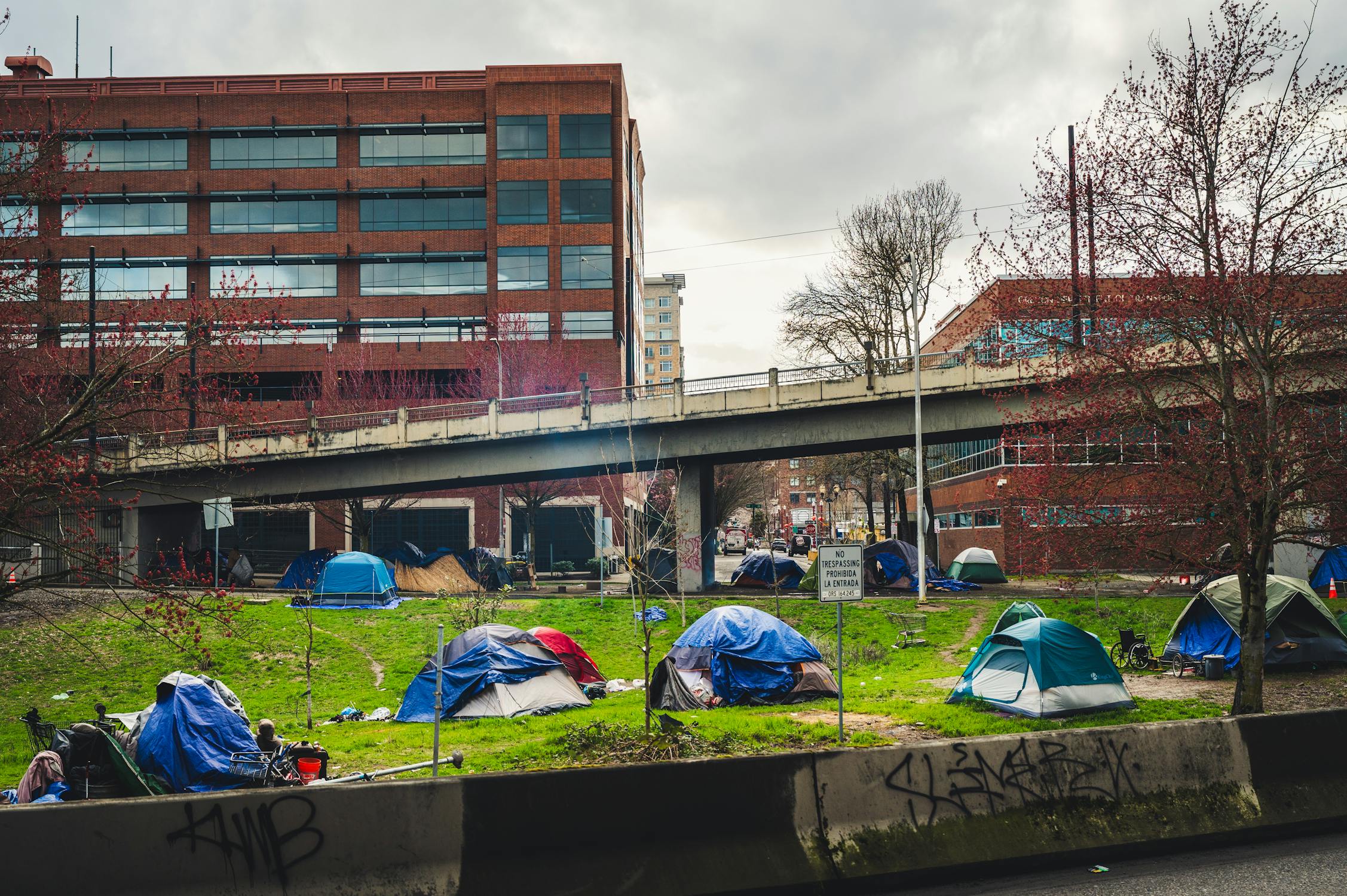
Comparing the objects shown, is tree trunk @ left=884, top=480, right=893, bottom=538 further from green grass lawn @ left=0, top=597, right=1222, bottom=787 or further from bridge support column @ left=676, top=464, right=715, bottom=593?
green grass lawn @ left=0, top=597, right=1222, bottom=787

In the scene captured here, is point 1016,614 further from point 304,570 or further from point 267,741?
point 304,570

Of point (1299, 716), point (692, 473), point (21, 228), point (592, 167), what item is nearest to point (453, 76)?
point (592, 167)

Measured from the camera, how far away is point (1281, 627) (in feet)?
63.2

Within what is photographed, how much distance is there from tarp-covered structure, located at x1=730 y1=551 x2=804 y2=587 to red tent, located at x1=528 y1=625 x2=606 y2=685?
69.1 ft

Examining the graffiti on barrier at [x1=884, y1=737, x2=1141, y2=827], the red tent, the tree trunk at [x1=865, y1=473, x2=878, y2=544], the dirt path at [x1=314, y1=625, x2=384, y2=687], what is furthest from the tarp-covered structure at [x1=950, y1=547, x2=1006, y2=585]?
the graffiti on barrier at [x1=884, y1=737, x2=1141, y2=827]

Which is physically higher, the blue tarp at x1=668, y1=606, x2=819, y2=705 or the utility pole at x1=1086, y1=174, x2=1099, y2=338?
the utility pole at x1=1086, y1=174, x2=1099, y2=338

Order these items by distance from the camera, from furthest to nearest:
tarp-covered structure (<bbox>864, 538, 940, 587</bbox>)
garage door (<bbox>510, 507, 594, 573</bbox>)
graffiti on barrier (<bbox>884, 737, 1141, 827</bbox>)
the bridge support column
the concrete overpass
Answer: garage door (<bbox>510, 507, 594, 573</bbox>), tarp-covered structure (<bbox>864, 538, 940, 587</bbox>), the bridge support column, the concrete overpass, graffiti on barrier (<bbox>884, 737, 1141, 827</bbox>)

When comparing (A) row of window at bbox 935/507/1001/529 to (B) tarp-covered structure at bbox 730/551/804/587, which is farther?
(A) row of window at bbox 935/507/1001/529

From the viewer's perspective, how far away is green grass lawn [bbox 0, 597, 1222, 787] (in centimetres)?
1437

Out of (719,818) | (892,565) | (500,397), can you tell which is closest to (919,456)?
(892,565)

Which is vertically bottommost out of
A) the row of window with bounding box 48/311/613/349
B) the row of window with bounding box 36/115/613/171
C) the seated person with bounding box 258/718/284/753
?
the seated person with bounding box 258/718/284/753

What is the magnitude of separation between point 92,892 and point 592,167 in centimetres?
6132

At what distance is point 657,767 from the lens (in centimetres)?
717

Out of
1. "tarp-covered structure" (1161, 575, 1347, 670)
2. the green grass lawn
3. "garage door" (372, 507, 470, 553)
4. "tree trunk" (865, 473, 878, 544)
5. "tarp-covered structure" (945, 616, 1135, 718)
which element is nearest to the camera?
the green grass lawn
